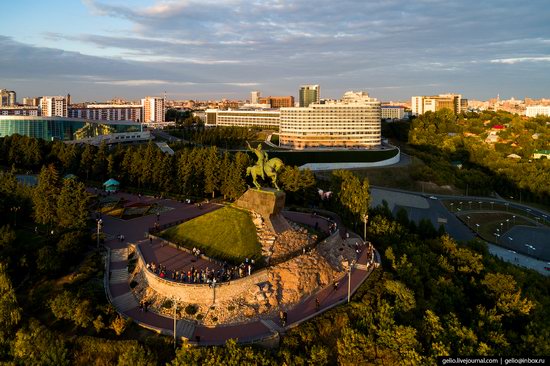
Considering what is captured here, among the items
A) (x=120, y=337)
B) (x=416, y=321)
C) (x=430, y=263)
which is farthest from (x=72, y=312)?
(x=430, y=263)

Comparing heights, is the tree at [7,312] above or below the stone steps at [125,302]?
above

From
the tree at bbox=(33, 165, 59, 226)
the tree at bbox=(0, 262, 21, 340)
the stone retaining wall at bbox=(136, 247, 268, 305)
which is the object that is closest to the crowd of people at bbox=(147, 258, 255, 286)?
the stone retaining wall at bbox=(136, 247, 268, 305)

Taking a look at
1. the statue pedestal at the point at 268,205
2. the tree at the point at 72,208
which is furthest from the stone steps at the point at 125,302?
the statue pedestal at the point at 268,205

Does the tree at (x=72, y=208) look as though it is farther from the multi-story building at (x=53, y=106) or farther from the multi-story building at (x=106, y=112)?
the multi-story building at (x=106, y=112)

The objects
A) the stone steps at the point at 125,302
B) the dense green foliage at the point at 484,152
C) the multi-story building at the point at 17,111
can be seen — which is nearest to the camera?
the stone steps at the point at 125,302

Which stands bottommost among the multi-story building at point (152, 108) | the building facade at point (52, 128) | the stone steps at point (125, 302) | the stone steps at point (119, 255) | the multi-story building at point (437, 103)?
the stone steps at point (125, 302)

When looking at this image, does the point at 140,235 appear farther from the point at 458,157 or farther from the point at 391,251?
the point at 458,157

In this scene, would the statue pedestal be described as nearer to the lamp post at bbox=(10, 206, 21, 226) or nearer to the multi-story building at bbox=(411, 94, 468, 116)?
the lamp post at bbox=(10, 206, 21, 226)

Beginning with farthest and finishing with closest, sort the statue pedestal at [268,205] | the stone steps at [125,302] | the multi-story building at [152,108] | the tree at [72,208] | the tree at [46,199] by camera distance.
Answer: the multi-story building at [152,108]
the tree at [46,199]
the tree at [72,208]
the statue pedestal at [268,205]
the stone steps at [125,302]
